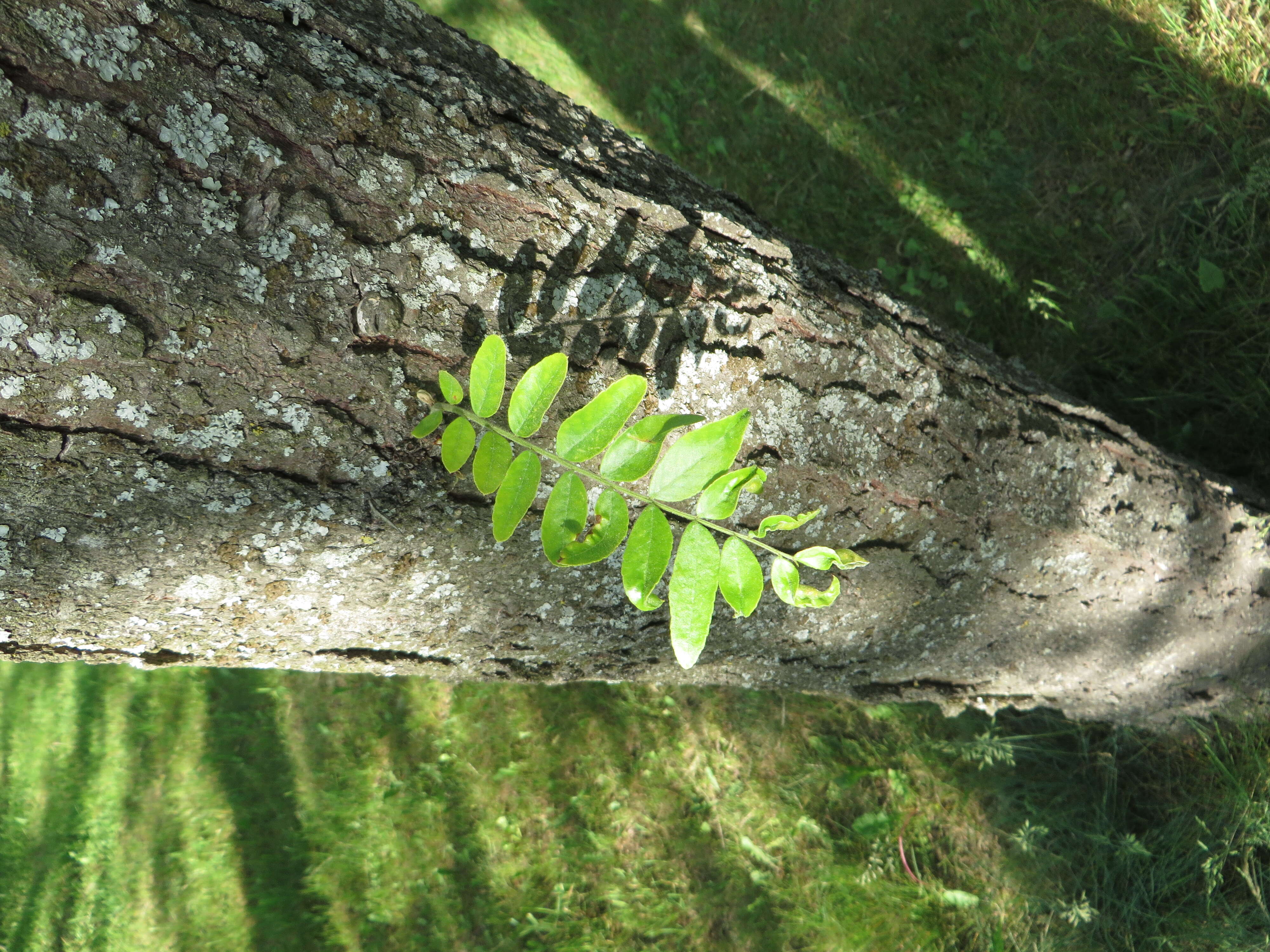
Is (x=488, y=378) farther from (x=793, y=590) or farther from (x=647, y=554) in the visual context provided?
(x=793, y=590)

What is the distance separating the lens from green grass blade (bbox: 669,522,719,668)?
101cm

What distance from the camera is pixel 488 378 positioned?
1.10 meters

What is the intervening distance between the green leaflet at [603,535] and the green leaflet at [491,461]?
0.50 ft

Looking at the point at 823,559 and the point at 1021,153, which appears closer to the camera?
the point at 823,559

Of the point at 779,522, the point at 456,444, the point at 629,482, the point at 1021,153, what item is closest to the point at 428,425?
the point at 456,444

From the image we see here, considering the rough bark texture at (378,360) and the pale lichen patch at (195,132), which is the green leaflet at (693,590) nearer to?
the rough bark texture at (378,360)

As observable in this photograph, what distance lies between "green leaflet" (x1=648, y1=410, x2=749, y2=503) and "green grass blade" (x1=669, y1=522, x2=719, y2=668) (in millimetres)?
61

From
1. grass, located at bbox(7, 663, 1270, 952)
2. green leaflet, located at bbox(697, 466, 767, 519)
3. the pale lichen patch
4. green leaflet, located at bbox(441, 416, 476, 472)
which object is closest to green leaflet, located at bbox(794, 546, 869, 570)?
green leaflet, located at bbox(697, 466, 767, 519)

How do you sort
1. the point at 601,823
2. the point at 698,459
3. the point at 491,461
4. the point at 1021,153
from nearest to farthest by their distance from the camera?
the point at 698,459, the point at 491,461, the point at 1021,153, the point at 601,823

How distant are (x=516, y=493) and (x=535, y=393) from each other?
148 mm

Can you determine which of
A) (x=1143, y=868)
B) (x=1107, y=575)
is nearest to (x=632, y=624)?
(x=1107, y=575)

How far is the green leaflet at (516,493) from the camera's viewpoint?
1101mm

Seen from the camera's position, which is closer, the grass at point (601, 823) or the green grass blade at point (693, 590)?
the green grass blade at point (693, 590)

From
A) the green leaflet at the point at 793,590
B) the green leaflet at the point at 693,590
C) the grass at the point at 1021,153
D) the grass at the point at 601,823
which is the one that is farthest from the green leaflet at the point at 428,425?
the grass at the point at 1021,153
